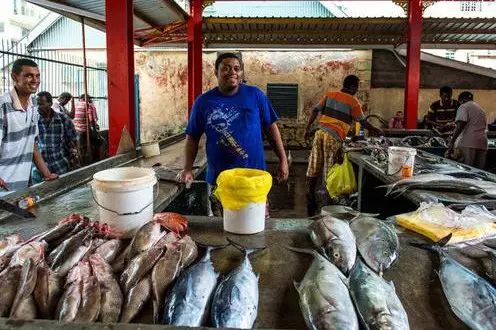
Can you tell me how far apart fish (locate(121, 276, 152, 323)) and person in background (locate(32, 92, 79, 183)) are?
4.34 metres

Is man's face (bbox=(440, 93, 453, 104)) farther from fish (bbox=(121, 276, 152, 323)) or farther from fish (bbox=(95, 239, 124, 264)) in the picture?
fish (bbox=(121, 276, 152, 323))

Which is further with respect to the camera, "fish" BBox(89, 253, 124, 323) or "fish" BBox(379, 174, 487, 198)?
"fish" BBox(379, 174, 487, 198)

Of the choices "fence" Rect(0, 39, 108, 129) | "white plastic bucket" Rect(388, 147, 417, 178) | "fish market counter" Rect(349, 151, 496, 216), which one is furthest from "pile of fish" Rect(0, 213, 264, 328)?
"fence" Rect(0, 39, 108, 129)

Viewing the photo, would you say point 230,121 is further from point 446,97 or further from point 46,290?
point 446,97

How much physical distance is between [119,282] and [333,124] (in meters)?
4.80

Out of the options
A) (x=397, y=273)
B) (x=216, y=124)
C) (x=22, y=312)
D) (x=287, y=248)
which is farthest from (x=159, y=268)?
(x=216, y=124)

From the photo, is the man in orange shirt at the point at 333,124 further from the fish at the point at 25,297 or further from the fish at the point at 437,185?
the fish at the point at 25,297

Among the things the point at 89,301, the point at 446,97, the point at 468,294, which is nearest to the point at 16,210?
the point at 89,301

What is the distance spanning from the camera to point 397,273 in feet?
5.85

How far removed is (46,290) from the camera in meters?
1.44

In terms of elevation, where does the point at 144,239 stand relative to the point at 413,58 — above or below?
below

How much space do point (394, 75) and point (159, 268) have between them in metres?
11.8

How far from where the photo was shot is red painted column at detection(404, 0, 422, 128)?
8.73 metres

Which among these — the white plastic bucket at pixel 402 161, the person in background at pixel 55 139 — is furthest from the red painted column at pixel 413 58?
the person in background at pixel 55 139
